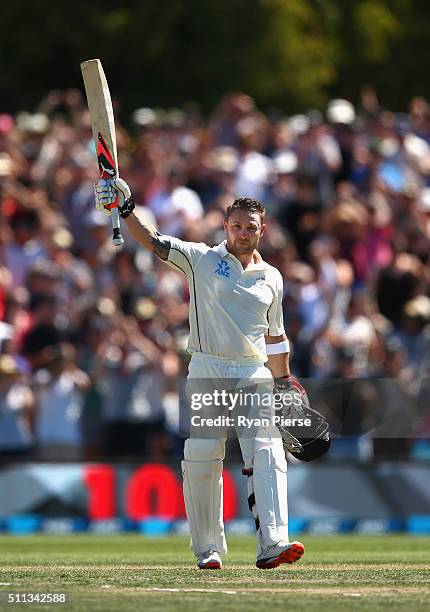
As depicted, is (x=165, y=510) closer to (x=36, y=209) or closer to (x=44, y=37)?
(x=36, y=209)

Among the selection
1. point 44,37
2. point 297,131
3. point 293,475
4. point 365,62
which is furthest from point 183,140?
point 365,62

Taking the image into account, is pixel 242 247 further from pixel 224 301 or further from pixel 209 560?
pixel 209 560

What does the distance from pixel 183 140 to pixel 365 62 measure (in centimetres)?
1861

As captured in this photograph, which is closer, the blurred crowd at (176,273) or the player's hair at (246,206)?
the player's hair at (246,206)

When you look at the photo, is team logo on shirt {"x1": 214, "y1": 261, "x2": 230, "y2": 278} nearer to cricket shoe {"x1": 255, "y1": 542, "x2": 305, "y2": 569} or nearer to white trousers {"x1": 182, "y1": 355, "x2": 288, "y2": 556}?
white trousers {"x1": 182, "y1": 355, "x2": 288, "y2": 556}

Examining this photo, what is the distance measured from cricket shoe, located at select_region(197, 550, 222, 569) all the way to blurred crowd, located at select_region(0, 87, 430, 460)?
5.52 meters

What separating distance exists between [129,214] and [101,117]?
0.92 metres

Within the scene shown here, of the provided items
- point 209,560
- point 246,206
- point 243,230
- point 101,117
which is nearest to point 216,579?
point 209,560

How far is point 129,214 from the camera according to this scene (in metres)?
10.1

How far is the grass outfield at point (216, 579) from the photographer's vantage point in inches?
320

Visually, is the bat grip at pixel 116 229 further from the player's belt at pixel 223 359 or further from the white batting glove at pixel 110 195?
the player's belt at pixel 223 359

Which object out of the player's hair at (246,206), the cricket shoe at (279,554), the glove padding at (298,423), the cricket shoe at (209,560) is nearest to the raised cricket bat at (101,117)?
the player's hair at (246,206)

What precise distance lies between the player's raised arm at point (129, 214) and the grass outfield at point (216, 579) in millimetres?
2025

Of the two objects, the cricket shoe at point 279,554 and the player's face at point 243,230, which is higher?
the player's face at point 243,230
